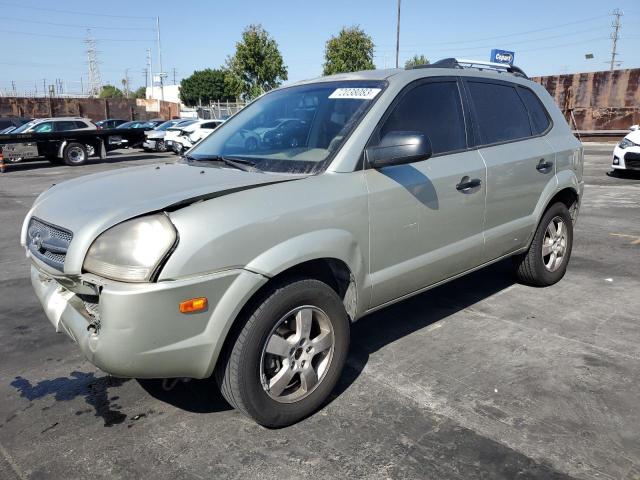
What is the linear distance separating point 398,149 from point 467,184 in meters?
0.86

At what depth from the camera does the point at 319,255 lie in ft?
Answer: 9.10

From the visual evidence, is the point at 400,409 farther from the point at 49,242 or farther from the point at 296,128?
the point at 49,242

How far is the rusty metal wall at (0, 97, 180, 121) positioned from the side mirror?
1637 inches

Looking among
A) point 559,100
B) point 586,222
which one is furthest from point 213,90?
point 586,222

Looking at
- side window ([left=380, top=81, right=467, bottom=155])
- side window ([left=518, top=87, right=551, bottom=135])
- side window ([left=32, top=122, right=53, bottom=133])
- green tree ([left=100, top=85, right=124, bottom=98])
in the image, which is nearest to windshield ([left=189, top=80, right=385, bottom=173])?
side window ([left=380, top=81, right=467, bottom=155])

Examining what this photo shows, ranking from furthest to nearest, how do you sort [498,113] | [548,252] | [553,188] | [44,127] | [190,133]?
1. [190,133]
2. [44,127]
3. [548,252]
4. [553,188]
5. [498,113]

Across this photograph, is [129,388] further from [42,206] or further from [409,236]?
[409,236]

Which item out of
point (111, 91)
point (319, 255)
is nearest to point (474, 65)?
point (319, 255)

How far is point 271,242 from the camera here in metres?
2.59

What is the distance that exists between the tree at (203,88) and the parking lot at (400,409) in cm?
8867

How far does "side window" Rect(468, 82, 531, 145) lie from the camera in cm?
401

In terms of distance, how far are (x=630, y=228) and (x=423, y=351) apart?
5.25m

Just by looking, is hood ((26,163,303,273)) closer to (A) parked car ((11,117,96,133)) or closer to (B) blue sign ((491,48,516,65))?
(B) blue sign ((491,48,516,65))

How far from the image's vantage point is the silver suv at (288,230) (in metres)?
2.36
